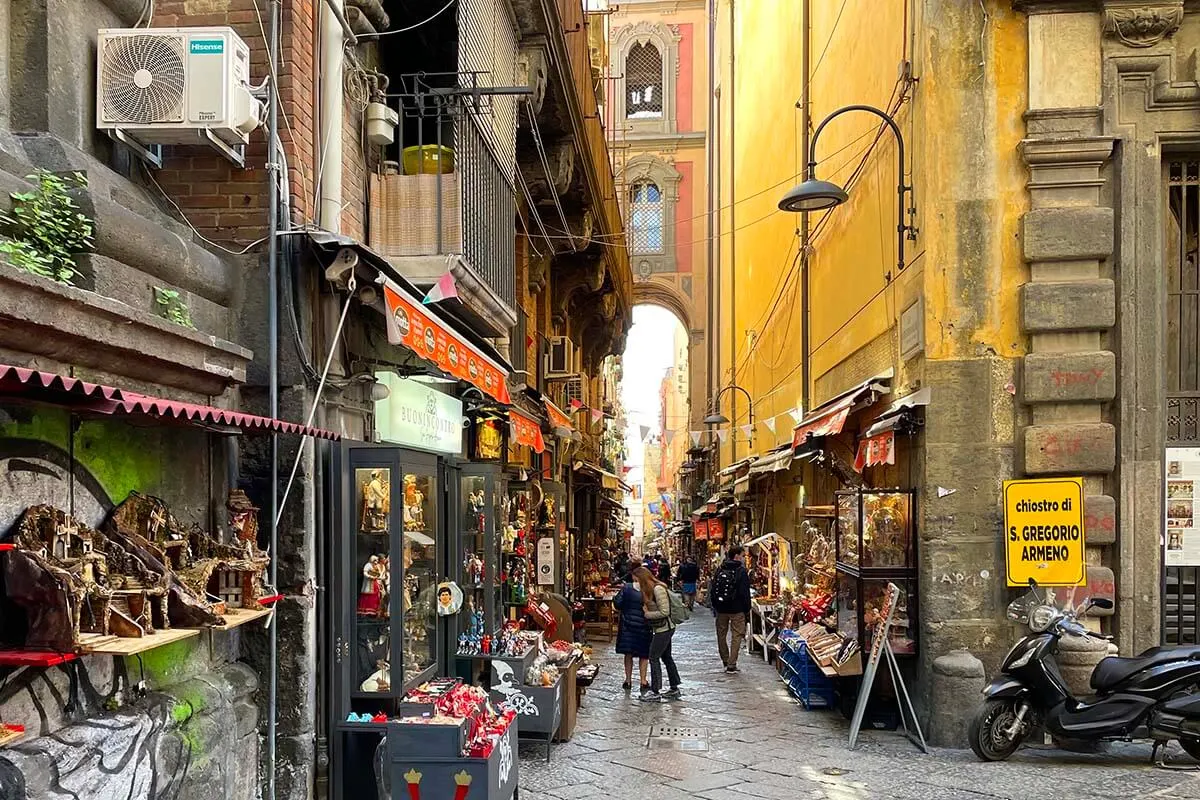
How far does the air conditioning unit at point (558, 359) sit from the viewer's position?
15.3m

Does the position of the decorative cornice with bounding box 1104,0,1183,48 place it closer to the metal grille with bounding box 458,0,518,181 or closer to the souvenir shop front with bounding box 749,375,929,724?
the souvenir shop front with bounding box 749,375,929,724

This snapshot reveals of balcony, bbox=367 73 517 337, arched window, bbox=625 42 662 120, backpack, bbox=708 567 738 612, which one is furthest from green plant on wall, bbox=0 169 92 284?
arched window, bbox=625 42 662 120

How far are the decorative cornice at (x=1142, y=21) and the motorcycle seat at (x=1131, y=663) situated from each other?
5.12 metres

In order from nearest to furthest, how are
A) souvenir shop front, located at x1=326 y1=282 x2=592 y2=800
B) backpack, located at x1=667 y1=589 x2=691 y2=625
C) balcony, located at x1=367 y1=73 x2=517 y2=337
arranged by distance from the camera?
1. souvenir shop front, located at x1=326 y1=282 x2=592 y2=800
2. balcony, located at x1=367 y1=73 x2=517 y2=337
3. backpack, located at x1=667 y1=589 x2=691 y2=625

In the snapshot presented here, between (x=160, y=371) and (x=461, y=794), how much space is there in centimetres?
286

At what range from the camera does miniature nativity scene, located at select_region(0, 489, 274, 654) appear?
3.22m

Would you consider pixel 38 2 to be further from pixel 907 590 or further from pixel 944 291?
pixel 907 590

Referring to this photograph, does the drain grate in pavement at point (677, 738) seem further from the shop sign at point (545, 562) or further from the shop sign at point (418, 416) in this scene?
the shop sign at point (545, 562)

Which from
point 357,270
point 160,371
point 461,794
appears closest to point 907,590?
point 461,794

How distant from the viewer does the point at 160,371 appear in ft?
13.9

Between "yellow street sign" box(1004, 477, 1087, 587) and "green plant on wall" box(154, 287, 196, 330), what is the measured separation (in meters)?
6.69

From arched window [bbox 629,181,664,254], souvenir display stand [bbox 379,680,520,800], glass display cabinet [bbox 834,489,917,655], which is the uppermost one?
arched window [bbox 629,181,664,254]

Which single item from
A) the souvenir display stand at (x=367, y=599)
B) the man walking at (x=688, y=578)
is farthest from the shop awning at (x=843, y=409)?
the man walking at (x=688, y=578)

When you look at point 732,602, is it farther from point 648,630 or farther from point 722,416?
point 722,416
